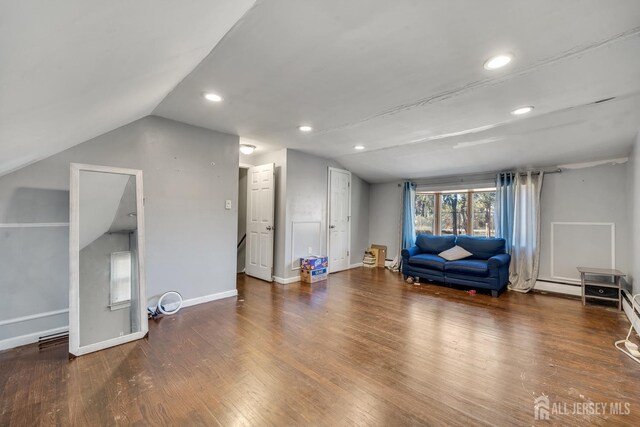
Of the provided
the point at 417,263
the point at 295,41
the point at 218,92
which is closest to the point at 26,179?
the point at 218,92

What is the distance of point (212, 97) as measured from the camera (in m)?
2.63

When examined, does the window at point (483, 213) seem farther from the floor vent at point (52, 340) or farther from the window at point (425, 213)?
the floor vent at point (52, 340)

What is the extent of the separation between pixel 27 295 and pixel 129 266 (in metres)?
0.82

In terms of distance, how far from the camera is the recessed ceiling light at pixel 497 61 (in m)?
1.88

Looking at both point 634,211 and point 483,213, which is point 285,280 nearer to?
point 483,213

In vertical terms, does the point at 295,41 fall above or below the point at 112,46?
above

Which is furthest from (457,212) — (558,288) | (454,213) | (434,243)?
(558,288)

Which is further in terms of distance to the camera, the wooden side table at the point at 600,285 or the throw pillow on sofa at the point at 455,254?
the throw pillow on sofa at the point at 455,254

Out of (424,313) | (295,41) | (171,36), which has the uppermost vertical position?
(295,41)

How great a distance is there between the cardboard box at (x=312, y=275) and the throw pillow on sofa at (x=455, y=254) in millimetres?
2205

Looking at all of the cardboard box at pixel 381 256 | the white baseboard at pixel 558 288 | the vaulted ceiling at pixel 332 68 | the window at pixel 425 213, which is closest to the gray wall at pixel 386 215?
the cardboard box at pixel 381 256

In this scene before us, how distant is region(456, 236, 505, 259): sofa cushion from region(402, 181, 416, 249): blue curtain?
1.12m

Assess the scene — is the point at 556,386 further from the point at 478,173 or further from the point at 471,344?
the point at 478,173

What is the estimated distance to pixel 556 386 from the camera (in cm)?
191
